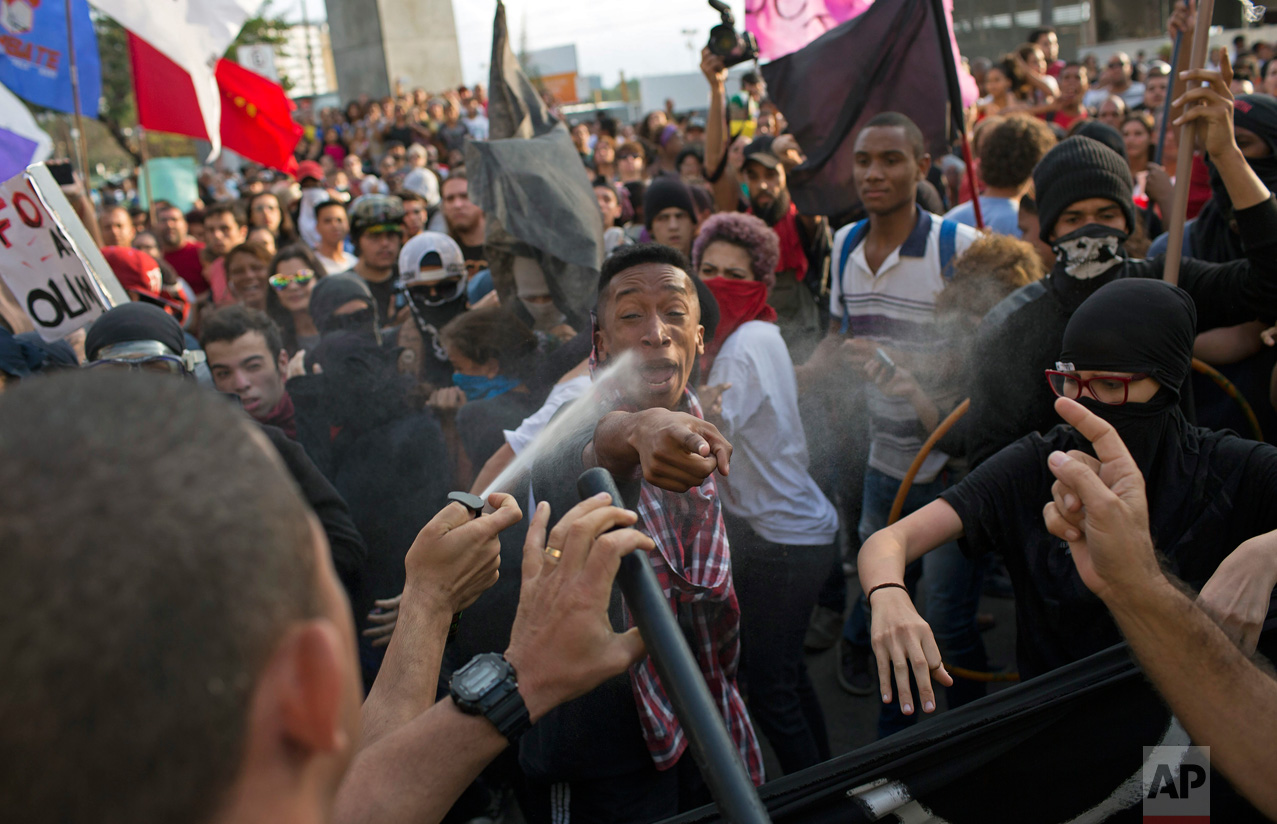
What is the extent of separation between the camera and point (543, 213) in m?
4.21

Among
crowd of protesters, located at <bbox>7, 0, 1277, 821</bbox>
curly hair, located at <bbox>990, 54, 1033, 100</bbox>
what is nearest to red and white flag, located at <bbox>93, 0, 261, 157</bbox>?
crowd of protesters, located at <bbox>7, 0, 1277, 821</bbox>

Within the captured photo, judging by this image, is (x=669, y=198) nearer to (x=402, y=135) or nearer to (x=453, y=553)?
(x=453, y=553)

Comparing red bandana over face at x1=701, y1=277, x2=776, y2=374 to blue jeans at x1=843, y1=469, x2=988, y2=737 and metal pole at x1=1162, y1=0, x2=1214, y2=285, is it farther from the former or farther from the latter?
metal pole at x1=1162, y1=0, x2=1214, y2=285

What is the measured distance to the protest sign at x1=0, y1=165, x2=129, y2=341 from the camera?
13.7 feet

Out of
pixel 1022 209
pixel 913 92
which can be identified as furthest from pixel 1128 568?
pixel 913 92

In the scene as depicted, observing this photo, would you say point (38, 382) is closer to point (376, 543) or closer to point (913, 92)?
point (376, 543)

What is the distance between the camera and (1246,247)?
2.74 metres

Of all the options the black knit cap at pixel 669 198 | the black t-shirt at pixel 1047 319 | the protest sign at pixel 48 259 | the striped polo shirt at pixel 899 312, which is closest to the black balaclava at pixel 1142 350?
the black t-shirt at pixel 1047 319

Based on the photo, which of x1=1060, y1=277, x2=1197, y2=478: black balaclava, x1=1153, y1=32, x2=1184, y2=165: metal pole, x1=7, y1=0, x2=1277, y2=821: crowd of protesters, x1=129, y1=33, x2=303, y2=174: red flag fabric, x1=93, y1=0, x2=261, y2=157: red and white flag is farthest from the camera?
x1=129, y1=33, x2=303, y2=174: red flag fabric

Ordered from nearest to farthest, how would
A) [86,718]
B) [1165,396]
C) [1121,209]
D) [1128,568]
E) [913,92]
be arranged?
1. [86,718]
2. [1128,568]
3. [1165,396]
4. [1121,209]
5. [913,92]

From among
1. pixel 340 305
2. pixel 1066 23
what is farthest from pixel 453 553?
pixel 1066 23

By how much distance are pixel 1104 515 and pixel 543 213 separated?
3149 millimetres

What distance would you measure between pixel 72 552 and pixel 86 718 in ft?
0.44

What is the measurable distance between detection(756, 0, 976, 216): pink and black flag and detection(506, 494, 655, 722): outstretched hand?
4.14m
